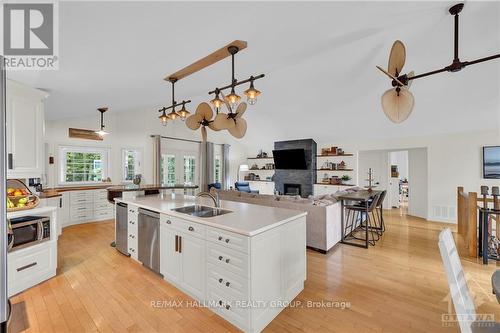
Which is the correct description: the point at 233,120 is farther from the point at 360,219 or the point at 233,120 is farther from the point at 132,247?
the point at 360,219

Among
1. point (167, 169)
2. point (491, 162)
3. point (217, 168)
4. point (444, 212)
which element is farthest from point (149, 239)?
point (491, 162)

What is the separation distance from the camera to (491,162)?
15.5ft

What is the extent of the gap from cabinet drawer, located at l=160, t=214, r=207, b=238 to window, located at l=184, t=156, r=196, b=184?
17.6ft

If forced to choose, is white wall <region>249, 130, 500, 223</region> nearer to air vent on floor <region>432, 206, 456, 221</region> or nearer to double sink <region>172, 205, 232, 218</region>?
air vent on floor <region>432, 206, 456, 221</region>

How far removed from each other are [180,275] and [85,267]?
1.69 meters

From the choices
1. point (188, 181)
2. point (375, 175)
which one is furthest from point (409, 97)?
point (188, 181)

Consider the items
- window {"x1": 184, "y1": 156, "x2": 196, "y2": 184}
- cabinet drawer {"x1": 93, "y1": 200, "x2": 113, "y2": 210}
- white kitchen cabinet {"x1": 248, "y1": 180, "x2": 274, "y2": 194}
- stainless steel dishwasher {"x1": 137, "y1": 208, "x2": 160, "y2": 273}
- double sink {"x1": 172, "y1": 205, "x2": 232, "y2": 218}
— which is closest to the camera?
double sink {"x1": 172, "y1": 205, "x2": 232, "y2": 218}

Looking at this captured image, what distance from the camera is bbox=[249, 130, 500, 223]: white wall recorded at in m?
4.91

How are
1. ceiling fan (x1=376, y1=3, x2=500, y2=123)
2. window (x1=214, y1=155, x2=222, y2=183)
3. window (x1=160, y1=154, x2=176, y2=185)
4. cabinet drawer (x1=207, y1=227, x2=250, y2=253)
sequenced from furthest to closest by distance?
window (x1=214, y1=155, x2=222, y2=183) < window (x1=160, y1=154, x2=176, y2=185) < ceiling fan (x1=376, y1=3, x2=500, y2=123) < cabinet drawer (x1=207, y1=227, x2=250, y2=253)

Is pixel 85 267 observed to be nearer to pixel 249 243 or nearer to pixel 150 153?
pixel 249 243

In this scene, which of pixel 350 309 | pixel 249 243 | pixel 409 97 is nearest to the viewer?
pixel 249 243

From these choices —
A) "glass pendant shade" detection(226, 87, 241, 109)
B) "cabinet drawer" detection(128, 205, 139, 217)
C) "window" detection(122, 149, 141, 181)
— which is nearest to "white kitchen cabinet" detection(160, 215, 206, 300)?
"cabinet drawer" detection(128, 205, 139, 217)

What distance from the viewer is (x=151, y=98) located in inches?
147

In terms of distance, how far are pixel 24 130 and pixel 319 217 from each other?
13.8ft
